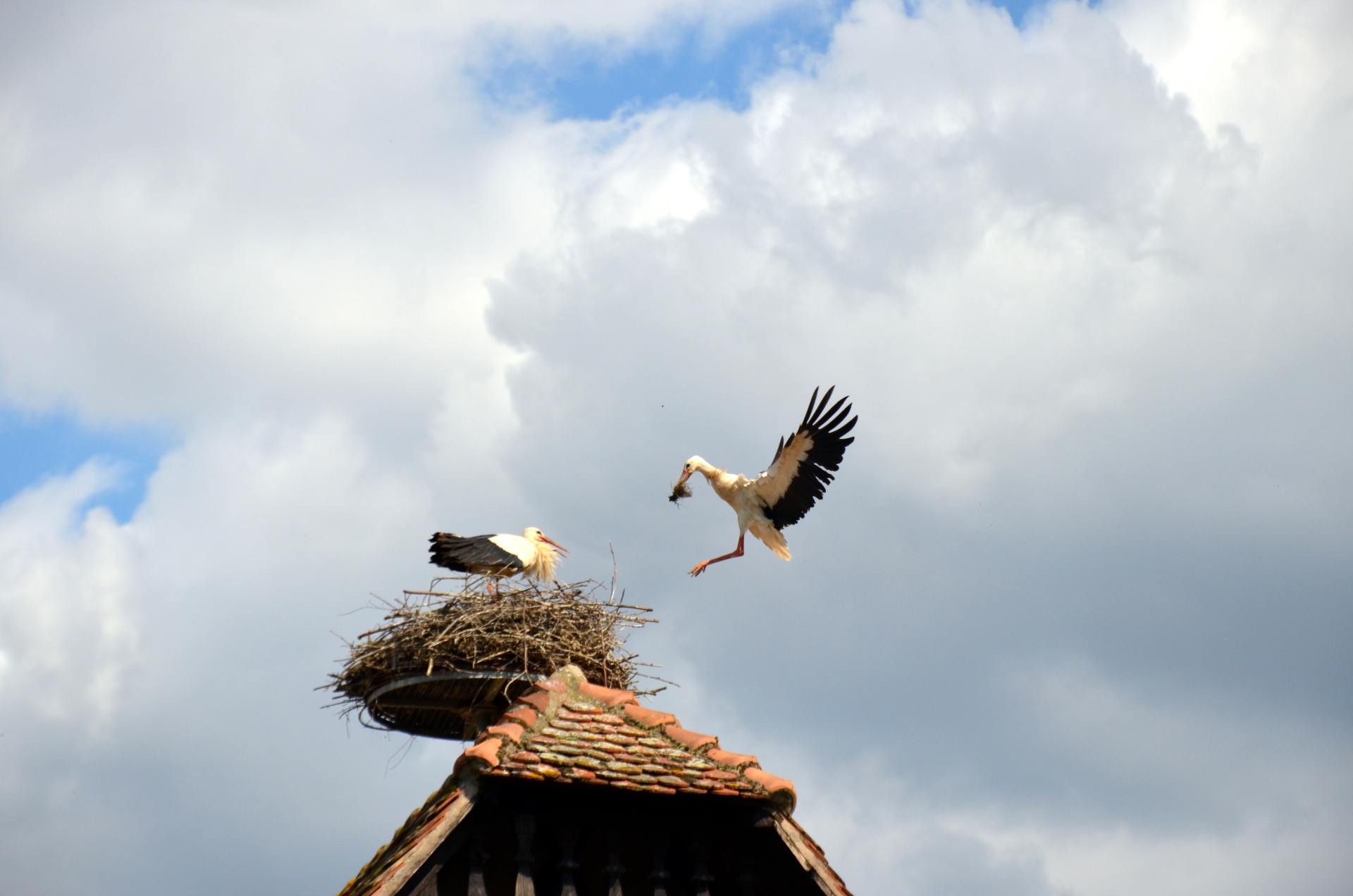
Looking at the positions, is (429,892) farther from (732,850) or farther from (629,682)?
(629,682)

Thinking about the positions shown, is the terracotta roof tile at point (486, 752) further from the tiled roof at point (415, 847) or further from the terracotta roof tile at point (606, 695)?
the terracotta roof tile at point (606, 695)

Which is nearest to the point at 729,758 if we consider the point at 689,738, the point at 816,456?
the point at 689,738

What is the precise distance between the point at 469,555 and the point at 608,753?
4839 millimetres

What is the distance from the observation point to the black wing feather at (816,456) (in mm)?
10070

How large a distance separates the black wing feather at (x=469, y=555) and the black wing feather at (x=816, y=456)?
94.9 inches

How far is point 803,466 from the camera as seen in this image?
34.6 ft

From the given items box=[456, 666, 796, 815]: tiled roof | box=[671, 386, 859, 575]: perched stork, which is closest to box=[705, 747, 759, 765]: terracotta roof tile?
box=[456, 666, 796, 815]: tiled roof

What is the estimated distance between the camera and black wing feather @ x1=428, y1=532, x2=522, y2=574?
36.4 ft

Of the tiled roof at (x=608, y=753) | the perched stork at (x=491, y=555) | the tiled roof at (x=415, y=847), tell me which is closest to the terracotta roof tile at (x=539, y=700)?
the tiled roof at (x=608, y=753)

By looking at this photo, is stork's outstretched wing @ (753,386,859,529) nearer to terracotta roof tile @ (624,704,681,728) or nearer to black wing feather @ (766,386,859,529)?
black wing feather @ (766,386,859,529)

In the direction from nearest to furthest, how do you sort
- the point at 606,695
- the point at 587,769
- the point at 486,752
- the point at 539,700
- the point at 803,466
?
the point at 486,752 < the point at 587,769 < the point at 539,700 < the point at 606,695 < the point at 803,466

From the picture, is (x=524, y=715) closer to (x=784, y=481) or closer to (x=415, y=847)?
(x=415, y=847)

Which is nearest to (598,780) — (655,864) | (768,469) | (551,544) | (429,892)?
(655,864)

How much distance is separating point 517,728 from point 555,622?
1.93 meters
